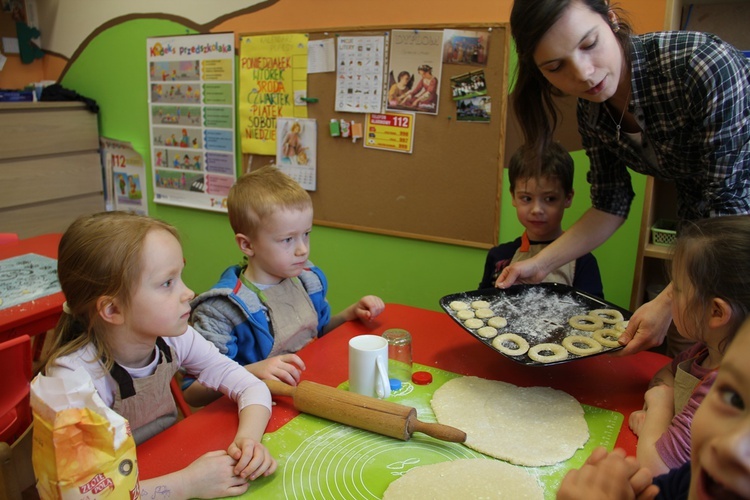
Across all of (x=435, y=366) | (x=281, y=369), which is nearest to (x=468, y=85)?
(x=435, y=366)

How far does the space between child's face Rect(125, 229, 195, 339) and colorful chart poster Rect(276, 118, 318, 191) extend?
1.97m

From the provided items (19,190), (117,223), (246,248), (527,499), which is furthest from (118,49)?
(527,499)

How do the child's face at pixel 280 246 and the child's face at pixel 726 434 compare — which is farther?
the child's face at pixel 280 246

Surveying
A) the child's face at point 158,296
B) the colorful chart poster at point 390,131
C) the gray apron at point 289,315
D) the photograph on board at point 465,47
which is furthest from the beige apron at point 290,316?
the photograph on board at point 465,47

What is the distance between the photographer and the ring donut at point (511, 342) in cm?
123

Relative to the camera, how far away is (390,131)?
282 cm

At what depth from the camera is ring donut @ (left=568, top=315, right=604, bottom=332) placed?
53.1 inches

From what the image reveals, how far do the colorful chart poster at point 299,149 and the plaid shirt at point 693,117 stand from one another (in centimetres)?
178

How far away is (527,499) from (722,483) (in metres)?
0.45

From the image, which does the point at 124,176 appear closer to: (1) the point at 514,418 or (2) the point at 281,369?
(2) the point at 281,369

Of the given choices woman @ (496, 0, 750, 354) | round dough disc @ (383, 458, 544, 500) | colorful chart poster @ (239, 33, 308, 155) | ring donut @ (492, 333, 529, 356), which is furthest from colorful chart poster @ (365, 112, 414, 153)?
round dough disc @ (383, 458, 544, 500)

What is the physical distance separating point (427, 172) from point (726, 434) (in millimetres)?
2362

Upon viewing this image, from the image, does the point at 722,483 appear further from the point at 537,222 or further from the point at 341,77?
the point at 341,77

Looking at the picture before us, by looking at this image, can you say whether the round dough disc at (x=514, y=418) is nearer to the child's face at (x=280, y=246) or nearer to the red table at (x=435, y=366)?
Answer: the red table at (x=435, y=366)
